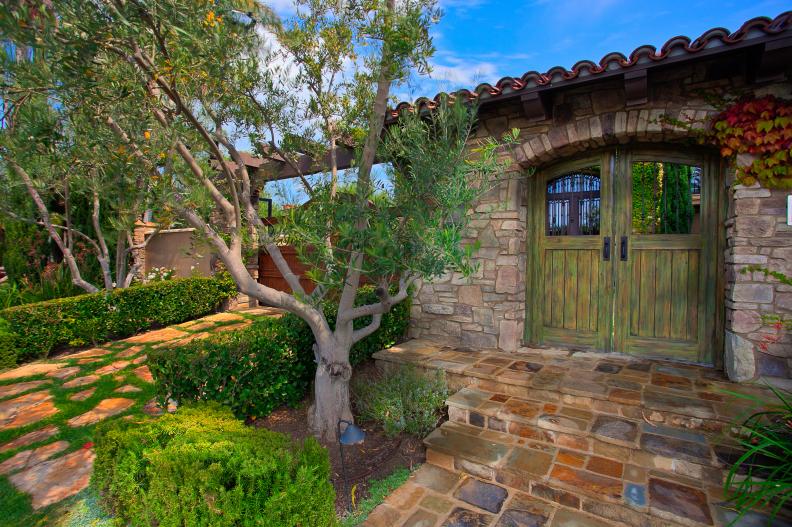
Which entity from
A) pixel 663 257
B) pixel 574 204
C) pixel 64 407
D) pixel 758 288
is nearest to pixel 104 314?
pixel 64 407

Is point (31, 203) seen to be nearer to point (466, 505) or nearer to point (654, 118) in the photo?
point (466, 505)

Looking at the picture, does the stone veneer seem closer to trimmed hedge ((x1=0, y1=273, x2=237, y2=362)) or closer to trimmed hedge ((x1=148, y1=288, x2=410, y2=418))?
trimmed hedge ((x1=148, y1=288, x2=410, y2=418))

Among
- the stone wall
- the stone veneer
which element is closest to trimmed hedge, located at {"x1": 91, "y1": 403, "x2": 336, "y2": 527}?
the stone veneer

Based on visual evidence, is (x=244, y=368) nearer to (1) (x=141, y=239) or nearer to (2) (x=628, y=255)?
(2) (x=628, y=255)

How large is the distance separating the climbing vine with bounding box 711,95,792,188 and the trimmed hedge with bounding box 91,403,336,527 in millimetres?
4154

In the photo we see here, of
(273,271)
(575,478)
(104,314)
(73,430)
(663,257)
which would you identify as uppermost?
(663,257)

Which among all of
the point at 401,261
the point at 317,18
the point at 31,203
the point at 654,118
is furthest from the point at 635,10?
the point at 31,203

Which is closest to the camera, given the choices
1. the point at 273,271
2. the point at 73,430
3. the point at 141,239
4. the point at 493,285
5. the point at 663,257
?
the point at 73,430

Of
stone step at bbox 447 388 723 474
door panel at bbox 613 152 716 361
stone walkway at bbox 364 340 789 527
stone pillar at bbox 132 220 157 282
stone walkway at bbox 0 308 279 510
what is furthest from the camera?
stone pillar at bbox 132 220 157 282

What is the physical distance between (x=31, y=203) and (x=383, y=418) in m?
6.92

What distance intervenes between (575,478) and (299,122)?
3.77 m

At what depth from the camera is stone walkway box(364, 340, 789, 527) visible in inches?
92.1

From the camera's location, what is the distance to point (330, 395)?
10.8ft

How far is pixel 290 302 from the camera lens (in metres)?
3.12
